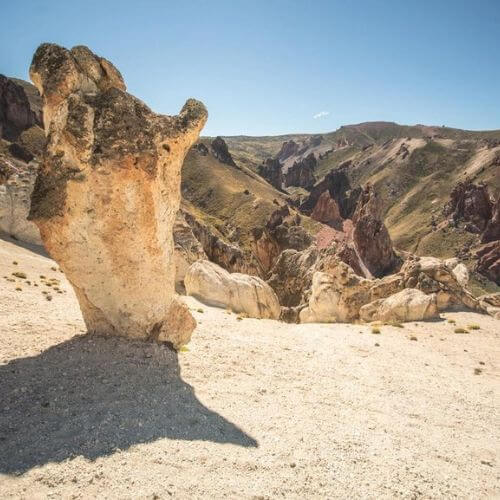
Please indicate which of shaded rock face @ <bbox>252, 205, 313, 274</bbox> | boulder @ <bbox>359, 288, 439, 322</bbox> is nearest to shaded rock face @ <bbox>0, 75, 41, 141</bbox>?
shaded rock face @ <bbox>252, 205, 313, 274</bbox>

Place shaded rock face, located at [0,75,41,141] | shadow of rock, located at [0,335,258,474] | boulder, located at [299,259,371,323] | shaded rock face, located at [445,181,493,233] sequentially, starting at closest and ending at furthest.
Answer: shadow of rock, located at [0,335,258,474] → boulder, located at [299,259,371,323] → shaded rock face, located at [0,75,41,141] → shaded rock face, located at [445,181,493,233]

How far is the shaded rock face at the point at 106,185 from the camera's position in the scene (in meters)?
12.0

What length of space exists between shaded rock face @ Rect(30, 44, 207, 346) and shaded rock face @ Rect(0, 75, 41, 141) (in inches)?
4777

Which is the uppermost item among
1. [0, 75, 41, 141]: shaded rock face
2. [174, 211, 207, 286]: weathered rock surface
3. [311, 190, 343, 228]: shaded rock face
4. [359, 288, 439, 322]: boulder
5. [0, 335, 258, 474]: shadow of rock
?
[0, 75, 41, 141]: shaded rock face

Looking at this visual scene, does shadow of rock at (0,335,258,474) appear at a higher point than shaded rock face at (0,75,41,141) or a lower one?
lower

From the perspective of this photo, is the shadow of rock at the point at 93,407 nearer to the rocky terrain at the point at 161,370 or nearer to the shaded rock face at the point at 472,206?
the rocky terrain at the point at 161,370

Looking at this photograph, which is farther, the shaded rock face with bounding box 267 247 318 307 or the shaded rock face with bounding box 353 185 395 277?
the shaded rock face with bounding box 353 185 395 277

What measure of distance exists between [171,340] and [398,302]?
18.9 m

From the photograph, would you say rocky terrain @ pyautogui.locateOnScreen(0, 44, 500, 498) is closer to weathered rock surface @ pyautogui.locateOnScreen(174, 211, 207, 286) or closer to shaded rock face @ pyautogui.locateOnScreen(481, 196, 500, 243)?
weathered rock surface @ pyautogui.locateOnScreen(174, 211, 207, 286)

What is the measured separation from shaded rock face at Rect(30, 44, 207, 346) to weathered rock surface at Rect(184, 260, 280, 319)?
14154 mm

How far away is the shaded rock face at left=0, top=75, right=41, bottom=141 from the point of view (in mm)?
114875

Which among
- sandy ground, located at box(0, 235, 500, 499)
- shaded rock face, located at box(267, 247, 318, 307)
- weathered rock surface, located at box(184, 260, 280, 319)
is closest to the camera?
sandy ground, located at box(0, 235, 500, 499)

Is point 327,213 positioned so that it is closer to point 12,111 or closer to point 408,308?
point 12,111

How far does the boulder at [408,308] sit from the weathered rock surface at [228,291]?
8.31m
